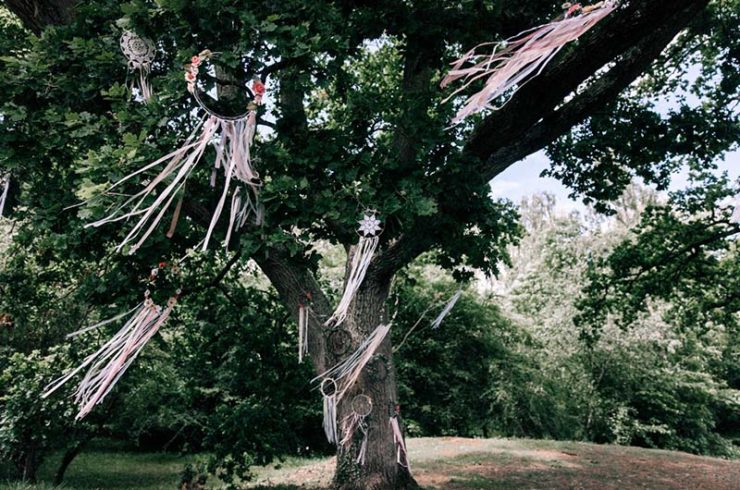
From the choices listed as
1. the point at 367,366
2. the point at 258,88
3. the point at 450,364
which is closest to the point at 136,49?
the point at 258,88

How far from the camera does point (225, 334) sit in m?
8.11

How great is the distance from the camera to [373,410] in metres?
6.66

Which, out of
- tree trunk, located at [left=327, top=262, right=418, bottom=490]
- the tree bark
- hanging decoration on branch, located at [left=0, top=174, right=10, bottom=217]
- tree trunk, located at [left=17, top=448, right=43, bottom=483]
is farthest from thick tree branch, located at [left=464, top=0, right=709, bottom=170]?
tree trunk, located at [left=17, top=448, right=43, bottom=483]

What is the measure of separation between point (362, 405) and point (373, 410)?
15 centimetres

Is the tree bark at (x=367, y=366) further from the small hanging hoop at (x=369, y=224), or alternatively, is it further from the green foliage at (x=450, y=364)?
the green foliage at (x=450, y=364)

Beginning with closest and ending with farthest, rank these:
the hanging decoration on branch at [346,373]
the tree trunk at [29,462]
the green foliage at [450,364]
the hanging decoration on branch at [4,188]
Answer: the hanging decoration on branch at [4,188] < the hanging decoration on branch at [346,373] < the tree trunk at [29,462] < the green foliage at [450,364]

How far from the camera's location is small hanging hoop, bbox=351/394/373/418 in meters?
6.57

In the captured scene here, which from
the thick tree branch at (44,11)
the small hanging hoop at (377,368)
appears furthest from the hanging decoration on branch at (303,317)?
the thick tree branch at (44,11)

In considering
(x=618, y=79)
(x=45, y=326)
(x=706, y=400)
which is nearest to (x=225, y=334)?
(x=45, y=326)

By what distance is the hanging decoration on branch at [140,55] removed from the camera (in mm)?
4691

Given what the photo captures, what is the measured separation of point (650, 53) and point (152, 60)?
4871mm

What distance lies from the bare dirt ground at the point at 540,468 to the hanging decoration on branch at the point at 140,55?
615 centimetres

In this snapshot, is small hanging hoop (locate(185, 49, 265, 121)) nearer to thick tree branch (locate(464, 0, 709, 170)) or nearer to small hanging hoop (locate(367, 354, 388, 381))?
thick tree branch (locate(464, 0, 709, 170))

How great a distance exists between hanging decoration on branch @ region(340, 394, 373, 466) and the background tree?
0.37ft
